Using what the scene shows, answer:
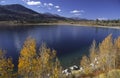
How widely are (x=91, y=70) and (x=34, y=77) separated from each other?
23.0 metres

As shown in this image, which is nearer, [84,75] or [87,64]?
[84,75]

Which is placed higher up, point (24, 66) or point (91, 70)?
point (24, 66)

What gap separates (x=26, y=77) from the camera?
160 ft

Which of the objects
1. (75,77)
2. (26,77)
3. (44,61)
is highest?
(44,61)

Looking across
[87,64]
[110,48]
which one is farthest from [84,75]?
[110,48]

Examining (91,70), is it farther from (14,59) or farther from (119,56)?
(14,59)

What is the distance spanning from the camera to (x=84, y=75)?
203 feet

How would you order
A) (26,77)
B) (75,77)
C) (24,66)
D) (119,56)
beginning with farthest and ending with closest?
1. (119,56)
2. (75,77)
3. (26,77)
4. (24,66)

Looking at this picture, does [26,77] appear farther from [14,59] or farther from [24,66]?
[14,59]

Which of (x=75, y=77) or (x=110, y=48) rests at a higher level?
(x=110, y=48)

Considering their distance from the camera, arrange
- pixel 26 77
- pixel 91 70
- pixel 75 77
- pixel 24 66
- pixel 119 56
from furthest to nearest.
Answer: pixel 119 56, pixel 91 70, pixel 75 77, pixel 26 77, pixel 24 66

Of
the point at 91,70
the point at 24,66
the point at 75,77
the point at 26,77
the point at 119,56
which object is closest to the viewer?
the point at 24,66

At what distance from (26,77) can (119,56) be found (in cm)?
4149

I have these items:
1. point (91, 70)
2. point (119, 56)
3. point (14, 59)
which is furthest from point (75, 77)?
point (14, 59)
